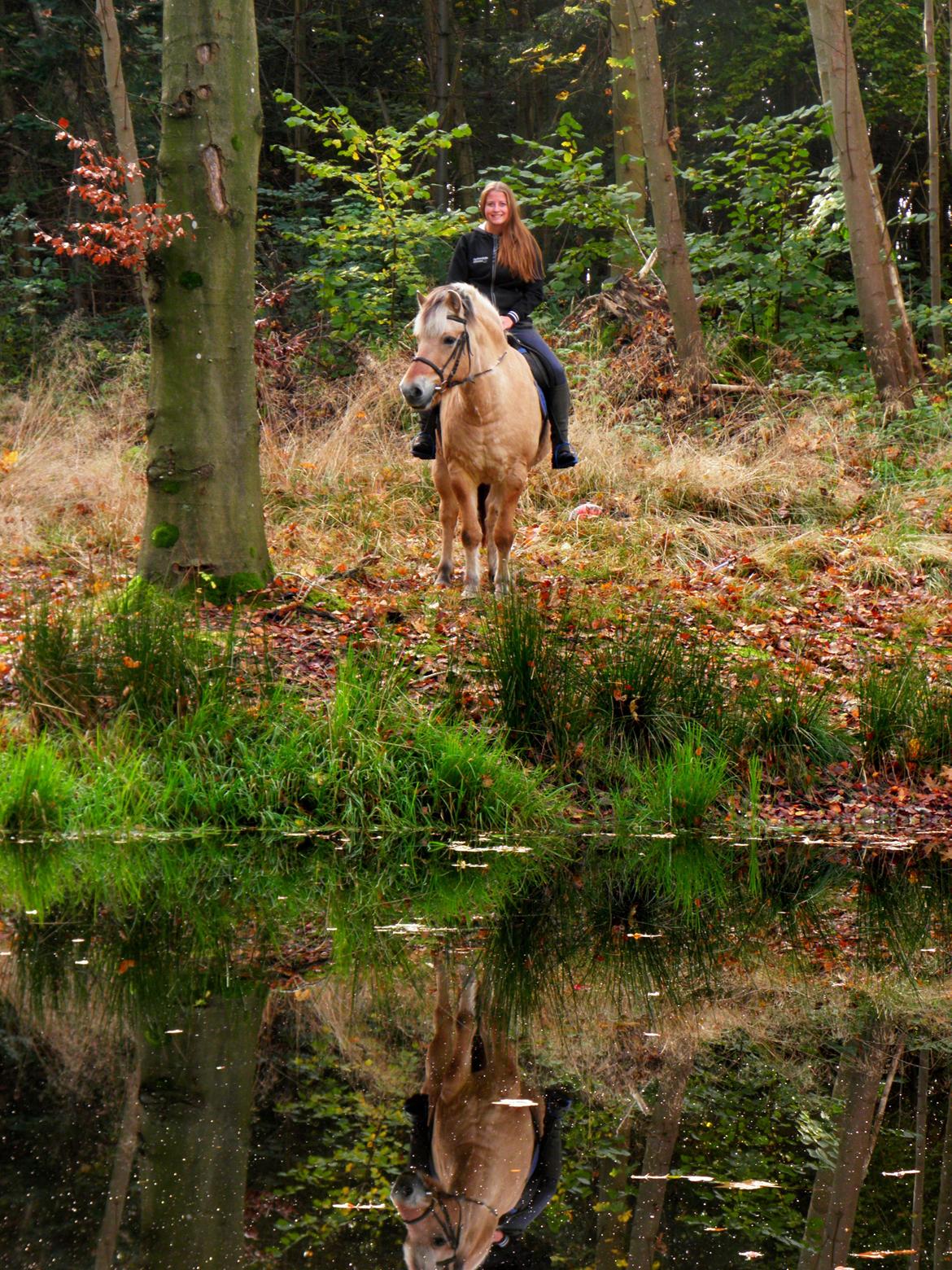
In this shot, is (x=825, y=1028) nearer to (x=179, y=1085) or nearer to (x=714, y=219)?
(x=179, y=1085)

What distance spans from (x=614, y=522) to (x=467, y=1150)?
373 inches

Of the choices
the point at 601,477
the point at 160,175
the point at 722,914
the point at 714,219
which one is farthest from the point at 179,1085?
the point at 714,219

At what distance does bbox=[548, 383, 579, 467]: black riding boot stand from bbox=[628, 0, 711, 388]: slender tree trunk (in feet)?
20.8

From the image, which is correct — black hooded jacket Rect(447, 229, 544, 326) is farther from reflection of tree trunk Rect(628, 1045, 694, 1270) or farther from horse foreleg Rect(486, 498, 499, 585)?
reflection of tree trunk Rect(628, 1045, 694, 1270)

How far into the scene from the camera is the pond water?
9.42ft

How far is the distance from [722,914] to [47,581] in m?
4.82

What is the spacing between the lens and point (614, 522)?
12.4 metres

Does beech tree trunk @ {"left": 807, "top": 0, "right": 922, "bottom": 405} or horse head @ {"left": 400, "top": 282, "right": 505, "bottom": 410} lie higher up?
beech tree trunk @ {"left": 807, "top": 0, "right": 922, "bottom": 405}

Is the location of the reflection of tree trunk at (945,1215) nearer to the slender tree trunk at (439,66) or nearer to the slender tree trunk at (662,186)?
the slender tree trunk at (662,186)

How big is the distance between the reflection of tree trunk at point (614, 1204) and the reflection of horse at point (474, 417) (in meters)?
5.99

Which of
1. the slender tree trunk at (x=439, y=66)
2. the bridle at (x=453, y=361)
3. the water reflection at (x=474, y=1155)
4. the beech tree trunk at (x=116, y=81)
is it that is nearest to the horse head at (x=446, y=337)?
the bridle at (x=453, y=361)

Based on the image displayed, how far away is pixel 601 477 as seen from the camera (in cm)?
1340

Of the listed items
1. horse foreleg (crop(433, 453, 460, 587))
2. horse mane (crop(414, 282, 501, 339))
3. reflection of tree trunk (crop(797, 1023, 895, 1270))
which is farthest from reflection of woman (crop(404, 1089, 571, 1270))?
horse foreleg (crop(433, 453, 460, 587))

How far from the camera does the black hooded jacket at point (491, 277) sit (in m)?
9.91
